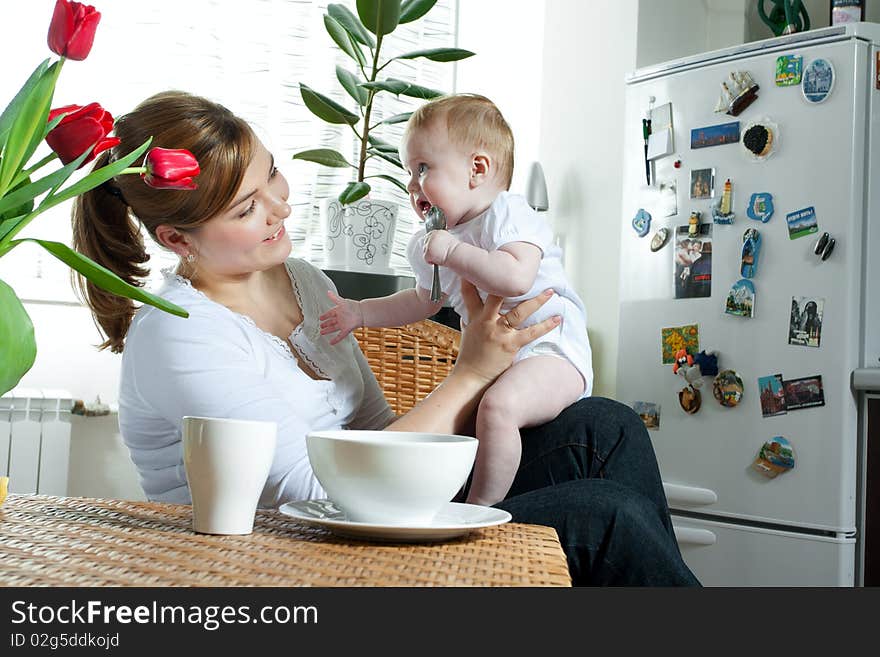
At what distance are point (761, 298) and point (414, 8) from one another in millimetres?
1262

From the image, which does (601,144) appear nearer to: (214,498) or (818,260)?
(818,260)

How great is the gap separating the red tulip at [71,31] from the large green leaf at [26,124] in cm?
2

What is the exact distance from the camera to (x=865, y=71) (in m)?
2.35

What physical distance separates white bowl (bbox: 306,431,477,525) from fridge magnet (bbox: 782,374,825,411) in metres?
1.83

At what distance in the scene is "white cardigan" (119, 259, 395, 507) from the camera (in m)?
1.10

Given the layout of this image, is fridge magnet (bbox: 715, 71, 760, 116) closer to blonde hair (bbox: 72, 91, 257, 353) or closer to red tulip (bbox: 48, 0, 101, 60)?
blonde hair (bbox: 72, 91, 257, 353)

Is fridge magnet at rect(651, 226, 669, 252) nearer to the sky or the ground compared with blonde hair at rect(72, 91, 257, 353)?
nearer to the sky

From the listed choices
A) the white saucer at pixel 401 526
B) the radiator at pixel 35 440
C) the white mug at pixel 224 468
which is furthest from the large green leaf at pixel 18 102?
the radiator at pixel 35 440

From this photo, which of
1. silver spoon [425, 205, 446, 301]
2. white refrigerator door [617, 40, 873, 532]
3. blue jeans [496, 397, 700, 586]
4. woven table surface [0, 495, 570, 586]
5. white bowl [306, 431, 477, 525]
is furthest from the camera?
white refrigerator door [617, 40, 873, 532]

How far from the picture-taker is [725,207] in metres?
2.58

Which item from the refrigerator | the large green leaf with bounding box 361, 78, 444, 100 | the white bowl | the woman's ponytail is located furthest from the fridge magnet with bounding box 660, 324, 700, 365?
the white bowl

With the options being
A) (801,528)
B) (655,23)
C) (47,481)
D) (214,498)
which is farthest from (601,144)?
(214,498)

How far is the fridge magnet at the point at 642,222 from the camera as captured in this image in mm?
2821

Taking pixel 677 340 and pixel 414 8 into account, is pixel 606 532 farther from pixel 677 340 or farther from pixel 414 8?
pixel 414 8
